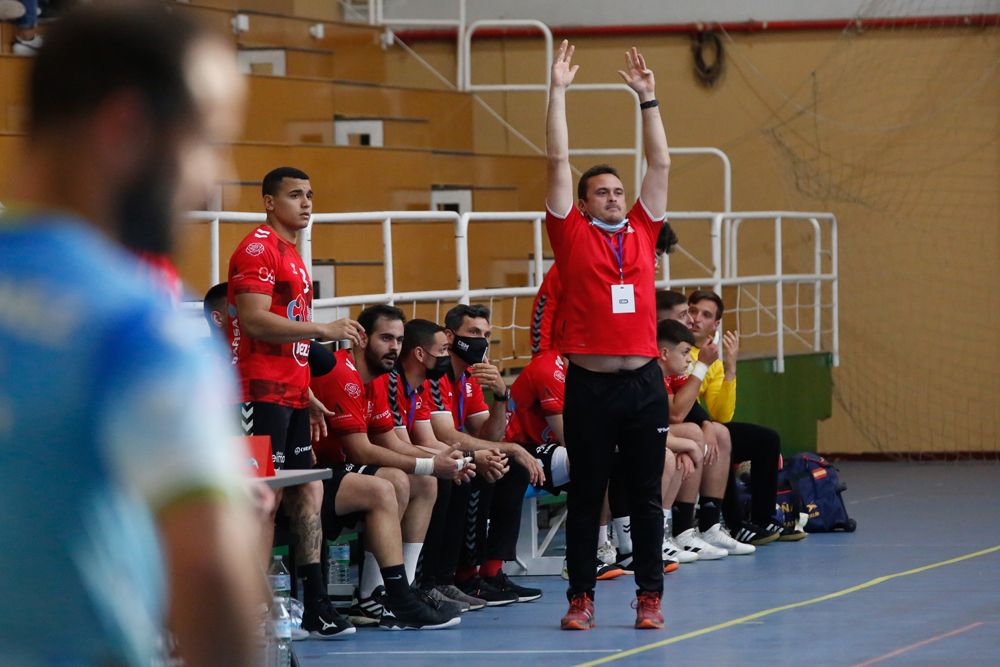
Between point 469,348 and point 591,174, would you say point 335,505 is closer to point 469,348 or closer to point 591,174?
point 469,348

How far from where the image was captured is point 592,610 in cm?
648

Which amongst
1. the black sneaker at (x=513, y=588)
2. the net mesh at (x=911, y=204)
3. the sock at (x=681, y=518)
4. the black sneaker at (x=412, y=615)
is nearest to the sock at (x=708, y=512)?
the sock at (x=681, y=518)

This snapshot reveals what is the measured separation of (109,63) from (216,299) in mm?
5261

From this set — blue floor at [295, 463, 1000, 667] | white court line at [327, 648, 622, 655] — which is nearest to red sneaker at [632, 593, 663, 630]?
blue floor at [295, 463, 1000, 667]

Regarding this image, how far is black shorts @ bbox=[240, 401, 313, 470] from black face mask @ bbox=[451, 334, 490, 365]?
4.27 feet

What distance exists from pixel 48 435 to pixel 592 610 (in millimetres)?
5524

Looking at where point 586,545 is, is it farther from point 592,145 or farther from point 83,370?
A: point 592,145

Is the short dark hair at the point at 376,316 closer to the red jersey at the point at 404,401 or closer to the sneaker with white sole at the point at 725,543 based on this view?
the red jersey at the point at 404,401

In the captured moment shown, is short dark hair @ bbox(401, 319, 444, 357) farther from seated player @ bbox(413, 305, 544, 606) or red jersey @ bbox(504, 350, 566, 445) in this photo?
red jersey @ bbox(504, 350, 566, 445)

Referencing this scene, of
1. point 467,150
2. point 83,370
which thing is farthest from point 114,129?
point 467,150

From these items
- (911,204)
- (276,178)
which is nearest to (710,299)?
(276,178)

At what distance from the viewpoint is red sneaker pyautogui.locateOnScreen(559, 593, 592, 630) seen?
6395 millimetres

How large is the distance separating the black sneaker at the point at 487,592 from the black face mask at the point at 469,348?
3.31 feet

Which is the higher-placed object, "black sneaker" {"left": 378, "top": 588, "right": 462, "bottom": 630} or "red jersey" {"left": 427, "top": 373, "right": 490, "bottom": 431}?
"red jersey" {"left": 427, "top": 373, "right": 490, "bottom": 431}
